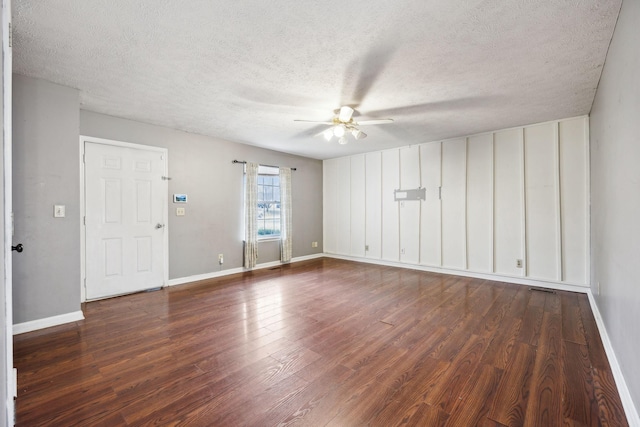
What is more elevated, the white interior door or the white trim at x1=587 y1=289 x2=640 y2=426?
the white interior door

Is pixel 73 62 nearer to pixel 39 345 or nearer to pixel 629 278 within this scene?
pixel 39 345


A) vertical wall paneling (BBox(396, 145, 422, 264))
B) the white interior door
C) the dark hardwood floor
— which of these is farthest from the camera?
vertical wall paneling (BBox(396, 145, 422, 264))

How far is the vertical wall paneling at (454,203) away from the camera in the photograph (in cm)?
508

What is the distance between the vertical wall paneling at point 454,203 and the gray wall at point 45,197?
553 cm

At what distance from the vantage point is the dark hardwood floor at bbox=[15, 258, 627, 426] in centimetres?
168

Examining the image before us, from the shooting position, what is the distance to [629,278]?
175 cm

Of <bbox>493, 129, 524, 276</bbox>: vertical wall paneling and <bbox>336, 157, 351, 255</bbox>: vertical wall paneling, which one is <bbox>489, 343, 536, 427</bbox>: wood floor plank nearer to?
<bbox>493, 129, 524, 276</bbox>: vertical wall paneling

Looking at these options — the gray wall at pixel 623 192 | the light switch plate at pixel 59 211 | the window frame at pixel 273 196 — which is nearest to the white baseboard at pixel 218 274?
the window frame at pixel 273 196

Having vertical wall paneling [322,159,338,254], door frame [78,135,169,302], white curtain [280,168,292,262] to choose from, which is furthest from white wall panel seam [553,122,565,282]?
door frame [78,135,169,302]

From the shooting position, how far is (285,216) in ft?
20.4

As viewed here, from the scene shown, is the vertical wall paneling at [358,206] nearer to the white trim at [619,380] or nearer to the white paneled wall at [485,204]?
the white paneled wall at [485,204]

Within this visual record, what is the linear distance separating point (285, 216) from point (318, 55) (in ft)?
13.6

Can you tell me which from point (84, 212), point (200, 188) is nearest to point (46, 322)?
point (84, 212)

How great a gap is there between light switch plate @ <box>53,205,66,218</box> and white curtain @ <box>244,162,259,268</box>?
110 inches
